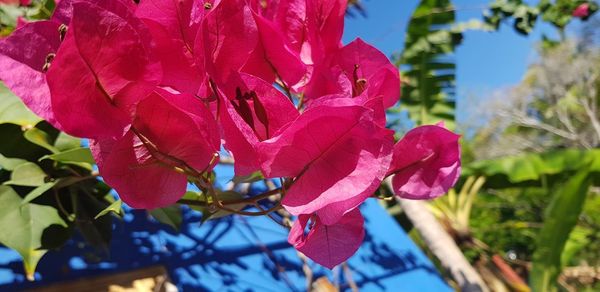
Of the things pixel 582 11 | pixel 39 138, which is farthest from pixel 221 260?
pixel 582 11

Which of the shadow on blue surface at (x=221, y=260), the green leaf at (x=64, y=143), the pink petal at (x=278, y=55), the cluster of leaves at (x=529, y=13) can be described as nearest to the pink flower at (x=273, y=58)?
the pink petal at (x=278, y=55)

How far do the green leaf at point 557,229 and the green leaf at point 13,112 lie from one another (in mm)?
1759

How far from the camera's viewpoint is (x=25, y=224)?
540 millimetres

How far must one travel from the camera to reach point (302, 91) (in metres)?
0.46

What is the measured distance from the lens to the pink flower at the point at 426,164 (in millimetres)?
418

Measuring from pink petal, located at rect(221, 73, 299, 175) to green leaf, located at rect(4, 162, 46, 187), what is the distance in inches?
13.0

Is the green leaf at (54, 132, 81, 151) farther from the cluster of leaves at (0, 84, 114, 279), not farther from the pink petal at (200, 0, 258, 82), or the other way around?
the pink petal at (200, 0, 258, 82)

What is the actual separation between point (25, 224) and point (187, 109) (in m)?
0.35

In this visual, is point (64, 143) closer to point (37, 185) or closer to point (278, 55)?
point (37, 185)

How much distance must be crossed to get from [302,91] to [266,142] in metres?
0.16

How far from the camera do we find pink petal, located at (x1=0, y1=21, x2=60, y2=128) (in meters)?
0.32

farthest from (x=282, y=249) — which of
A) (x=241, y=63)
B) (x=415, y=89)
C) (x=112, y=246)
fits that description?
(x=241, y=63)

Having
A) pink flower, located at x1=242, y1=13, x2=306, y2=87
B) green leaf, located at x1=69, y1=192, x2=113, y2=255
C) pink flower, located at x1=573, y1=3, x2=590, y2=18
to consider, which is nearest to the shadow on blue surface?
green leaf, located at x1=69, y1=192, x2=113, y2=255

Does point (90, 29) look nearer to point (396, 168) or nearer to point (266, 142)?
point (266, 142)
